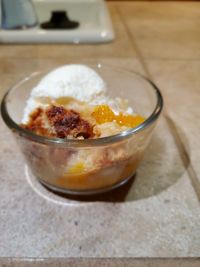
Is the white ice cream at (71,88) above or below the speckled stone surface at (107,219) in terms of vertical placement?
above

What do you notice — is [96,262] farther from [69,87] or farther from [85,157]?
[69,87]

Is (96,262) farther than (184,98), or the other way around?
(184,98)

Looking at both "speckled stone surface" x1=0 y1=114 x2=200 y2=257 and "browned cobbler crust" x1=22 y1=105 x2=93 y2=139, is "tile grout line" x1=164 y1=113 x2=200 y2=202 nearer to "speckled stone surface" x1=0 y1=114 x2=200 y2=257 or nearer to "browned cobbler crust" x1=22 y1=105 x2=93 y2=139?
"speckled stone surface" x1=0 y1=114 x2=200 y2=257

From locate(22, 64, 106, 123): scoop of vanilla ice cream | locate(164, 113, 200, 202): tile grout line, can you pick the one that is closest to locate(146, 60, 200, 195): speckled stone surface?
locate(164, 113, 200, 202): tile grout line

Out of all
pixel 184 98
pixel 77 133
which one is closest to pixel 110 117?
pixel 77 133

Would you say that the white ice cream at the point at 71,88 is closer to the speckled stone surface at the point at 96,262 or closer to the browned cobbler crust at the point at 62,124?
the browned cobbler crust at the point at 62,124

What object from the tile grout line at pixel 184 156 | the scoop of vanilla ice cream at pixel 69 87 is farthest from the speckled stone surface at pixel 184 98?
the scoop of vanilla ice cream at pixel 69 87

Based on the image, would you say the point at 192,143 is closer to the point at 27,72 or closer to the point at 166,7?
the point at 27,72
